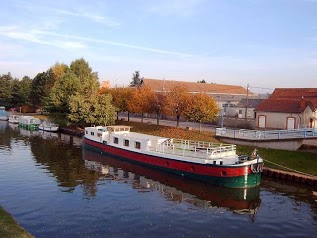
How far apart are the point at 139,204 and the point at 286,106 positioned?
3797cm

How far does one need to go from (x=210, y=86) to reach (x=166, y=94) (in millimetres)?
54857

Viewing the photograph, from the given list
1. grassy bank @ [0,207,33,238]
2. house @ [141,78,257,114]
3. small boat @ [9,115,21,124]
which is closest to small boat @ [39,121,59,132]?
small boat @ [9,115,21,124]

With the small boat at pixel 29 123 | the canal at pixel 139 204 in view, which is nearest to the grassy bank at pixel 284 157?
the canal at pixel 139 204

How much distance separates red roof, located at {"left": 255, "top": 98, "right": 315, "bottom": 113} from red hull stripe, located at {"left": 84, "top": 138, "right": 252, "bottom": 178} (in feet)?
86.5

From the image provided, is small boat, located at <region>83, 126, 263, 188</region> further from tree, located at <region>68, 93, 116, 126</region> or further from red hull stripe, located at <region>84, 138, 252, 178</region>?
tree, located at <region>68, 93, 116, 126</region>

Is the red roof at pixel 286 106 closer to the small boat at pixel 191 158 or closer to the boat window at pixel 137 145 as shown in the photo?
the small boat at pixel 191 158

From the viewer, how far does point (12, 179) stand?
35156mm

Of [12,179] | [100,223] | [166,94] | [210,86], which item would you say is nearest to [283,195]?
[100,223]

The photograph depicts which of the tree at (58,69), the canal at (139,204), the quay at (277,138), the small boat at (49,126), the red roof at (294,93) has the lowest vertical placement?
the canal at (139,204)

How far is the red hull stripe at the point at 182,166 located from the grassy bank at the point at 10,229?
63.8ft

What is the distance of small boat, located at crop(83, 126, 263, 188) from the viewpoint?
3403cm

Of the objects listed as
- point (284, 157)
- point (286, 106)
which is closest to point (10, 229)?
point (284, 157)

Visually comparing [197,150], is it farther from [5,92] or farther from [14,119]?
[5,92]

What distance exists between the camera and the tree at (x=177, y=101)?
5866 centimetres
